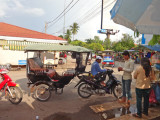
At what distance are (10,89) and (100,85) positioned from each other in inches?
129

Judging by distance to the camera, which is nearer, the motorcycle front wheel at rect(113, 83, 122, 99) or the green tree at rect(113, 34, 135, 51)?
the motorcycle front wheel at rect(113, 83, 122, 99)

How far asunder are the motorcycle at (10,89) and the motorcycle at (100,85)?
2244 millimetres

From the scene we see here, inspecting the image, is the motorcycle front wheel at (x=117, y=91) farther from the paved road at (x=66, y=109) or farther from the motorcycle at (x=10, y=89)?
the motorcycle at (x=10, y=89)

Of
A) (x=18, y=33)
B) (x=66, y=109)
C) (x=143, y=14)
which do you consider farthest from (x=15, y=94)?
(x=18, y=33)

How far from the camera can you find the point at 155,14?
7.86ft

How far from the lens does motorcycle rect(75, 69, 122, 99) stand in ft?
16.1

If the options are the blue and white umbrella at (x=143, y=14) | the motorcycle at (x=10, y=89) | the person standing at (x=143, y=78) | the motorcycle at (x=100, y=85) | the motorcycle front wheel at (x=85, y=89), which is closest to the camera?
the blue and white umbrella at (x=143, y=14)

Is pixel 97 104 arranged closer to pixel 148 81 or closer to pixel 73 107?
pixel 73 107

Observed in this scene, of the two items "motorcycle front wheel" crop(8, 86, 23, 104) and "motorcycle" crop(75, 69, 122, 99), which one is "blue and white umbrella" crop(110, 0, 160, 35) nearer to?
"motorcycle" crop(75, 69, 122, 99)

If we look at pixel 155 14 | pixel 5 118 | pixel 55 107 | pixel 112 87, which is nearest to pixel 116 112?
pixel 112 87

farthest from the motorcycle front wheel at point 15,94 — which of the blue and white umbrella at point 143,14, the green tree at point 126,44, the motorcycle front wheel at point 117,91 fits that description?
the green tree at point 126,44

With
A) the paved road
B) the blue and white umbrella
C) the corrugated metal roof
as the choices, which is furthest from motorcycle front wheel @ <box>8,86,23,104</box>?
the corrugated metal roof

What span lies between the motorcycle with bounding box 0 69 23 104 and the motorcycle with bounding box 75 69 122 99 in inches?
88.3

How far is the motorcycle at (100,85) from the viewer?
16.1ft
